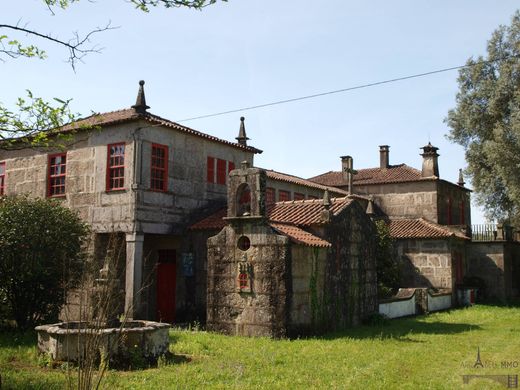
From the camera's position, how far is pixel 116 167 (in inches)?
720

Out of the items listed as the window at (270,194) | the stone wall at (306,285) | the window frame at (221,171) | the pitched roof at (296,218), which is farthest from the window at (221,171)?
the stone wall at (306,285)

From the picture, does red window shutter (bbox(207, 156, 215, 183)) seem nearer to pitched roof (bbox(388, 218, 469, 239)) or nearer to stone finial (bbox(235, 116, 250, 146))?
stone finial (bbox(235, 116, 250, 146))

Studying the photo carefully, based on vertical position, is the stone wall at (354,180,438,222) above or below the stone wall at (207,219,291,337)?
above

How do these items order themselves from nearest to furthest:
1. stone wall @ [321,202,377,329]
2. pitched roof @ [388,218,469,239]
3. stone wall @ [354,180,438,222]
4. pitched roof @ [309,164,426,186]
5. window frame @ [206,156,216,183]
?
stone wall @ [321,202,377,329]
window frame @ [206,156,216,183]
pitched roof @ [388,218,469,239]
stone wall @ [354,180,438,222]
pitched roof @ [309,164,426,186]

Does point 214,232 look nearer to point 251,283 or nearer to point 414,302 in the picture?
point 251,283

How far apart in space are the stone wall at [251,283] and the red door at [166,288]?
4723mm

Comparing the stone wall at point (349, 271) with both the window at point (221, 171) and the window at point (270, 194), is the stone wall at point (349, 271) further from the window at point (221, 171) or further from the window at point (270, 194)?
the window at point (270, 194)

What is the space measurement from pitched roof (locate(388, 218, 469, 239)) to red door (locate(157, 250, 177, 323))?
11.9 metres

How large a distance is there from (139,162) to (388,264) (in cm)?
1323

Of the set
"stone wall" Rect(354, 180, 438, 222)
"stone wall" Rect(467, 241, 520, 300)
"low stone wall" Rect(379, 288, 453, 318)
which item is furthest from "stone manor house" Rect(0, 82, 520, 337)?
"stone wall" Rect(354, 180, 438, 222)

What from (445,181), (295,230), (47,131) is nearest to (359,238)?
(295,230)

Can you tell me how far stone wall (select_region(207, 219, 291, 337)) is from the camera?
14.1 m

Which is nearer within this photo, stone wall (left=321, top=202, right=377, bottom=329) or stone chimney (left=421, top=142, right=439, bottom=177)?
stone wall (left=321, top=202, right=377, bottom=329)

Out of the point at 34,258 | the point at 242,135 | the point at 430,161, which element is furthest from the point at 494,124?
the point at 34,258
